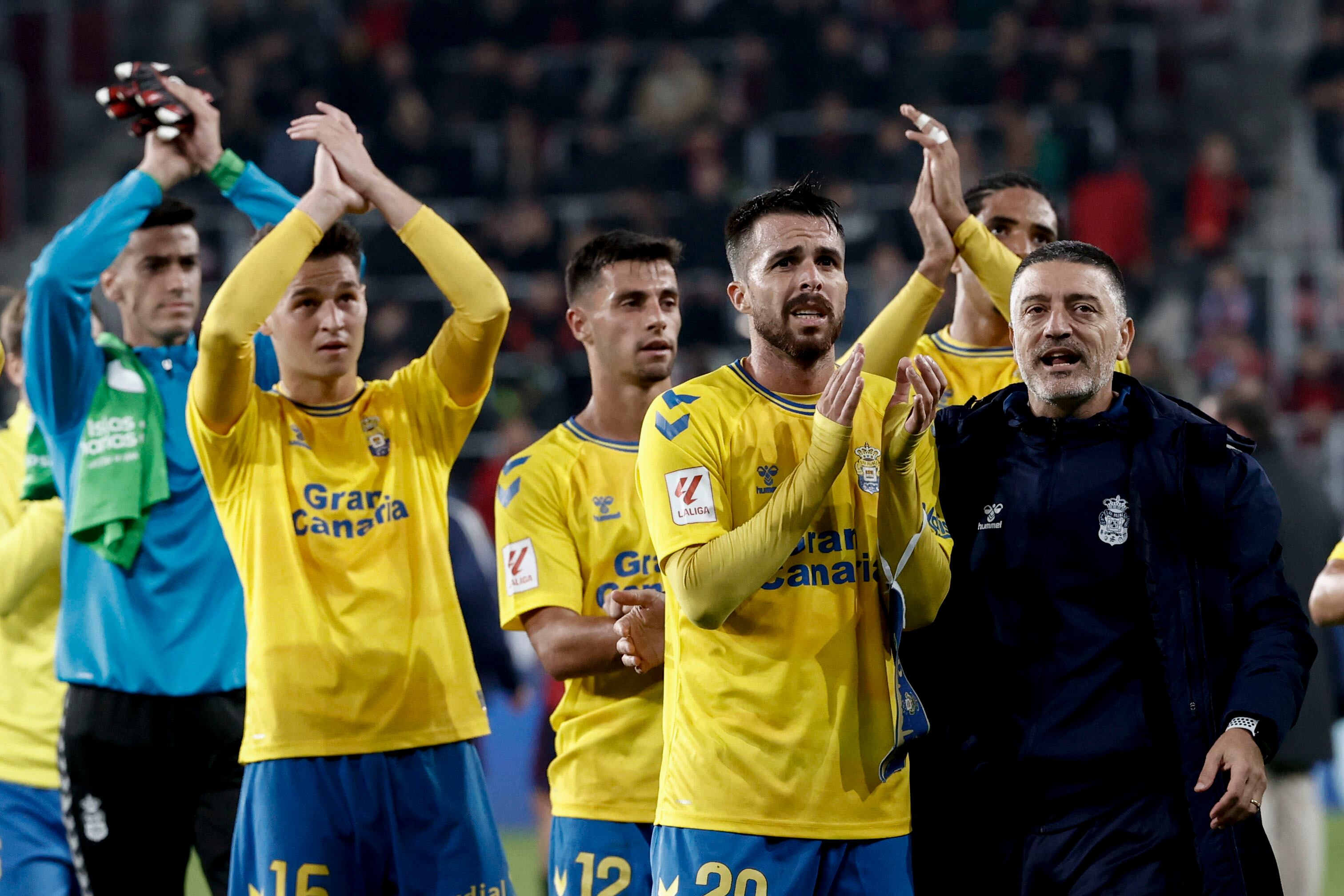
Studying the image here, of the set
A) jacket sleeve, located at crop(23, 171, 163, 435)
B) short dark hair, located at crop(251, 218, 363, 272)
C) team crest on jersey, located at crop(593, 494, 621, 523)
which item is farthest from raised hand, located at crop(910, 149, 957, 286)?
jacket sleeve, located at crop(23, 171, 163, 435)

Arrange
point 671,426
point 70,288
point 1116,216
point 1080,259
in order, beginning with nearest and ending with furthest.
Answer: point 671,426 < point 1080,259 < point 70,288 < point 1116,216

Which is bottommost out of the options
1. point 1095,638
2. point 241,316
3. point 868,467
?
point 1095,638

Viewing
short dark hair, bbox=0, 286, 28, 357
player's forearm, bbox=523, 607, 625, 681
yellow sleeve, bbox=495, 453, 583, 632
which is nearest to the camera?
player's forearm, bbox=523, 607, 625, 681

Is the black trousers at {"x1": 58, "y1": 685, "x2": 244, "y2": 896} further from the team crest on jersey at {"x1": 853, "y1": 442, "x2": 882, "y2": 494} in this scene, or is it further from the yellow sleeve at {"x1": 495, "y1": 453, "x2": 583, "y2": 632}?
the team crest on jersey at {"x1": 853, "y1": 442, "x2": 882, "y2": 494}

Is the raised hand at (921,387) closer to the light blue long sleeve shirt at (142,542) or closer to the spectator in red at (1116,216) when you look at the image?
the light blue long sleeve shirt at (142,542)

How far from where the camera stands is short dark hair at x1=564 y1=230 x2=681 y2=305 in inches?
204

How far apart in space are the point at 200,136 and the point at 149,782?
2076 millimetres

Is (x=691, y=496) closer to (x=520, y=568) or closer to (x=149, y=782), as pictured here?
(x=520, y=568)

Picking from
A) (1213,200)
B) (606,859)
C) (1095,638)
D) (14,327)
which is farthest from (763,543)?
(1213,200)

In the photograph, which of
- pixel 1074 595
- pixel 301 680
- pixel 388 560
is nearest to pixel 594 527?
pixel 388 560

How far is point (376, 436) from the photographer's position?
4.73 metres

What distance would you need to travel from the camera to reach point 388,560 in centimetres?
454

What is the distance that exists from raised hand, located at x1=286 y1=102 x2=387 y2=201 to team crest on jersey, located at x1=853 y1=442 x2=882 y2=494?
1.74 m

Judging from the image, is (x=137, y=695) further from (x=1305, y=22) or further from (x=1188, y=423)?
(x=1305, y=22)
